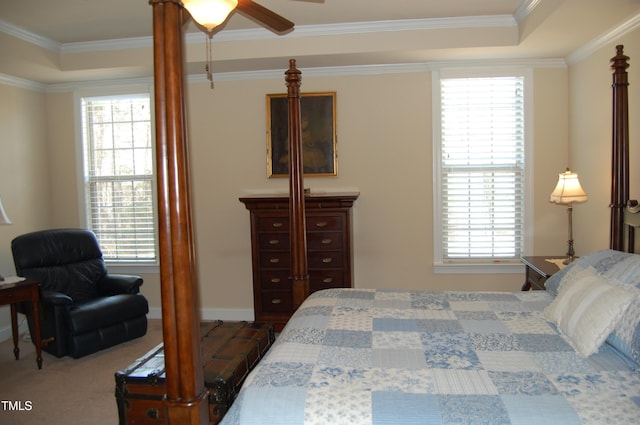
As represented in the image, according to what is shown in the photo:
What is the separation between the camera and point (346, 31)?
3900mm

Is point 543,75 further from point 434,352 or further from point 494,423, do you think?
point 494,423

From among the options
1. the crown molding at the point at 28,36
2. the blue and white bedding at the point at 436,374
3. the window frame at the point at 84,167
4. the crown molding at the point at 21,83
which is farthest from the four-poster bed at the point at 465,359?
the crown molding at the point at 21,83

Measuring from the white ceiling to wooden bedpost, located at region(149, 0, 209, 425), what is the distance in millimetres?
2262

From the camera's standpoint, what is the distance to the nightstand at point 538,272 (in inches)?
128

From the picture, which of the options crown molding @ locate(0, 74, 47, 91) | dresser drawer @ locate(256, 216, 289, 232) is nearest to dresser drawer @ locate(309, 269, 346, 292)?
dresser drawer @ locate(256, 216, 289, 232)

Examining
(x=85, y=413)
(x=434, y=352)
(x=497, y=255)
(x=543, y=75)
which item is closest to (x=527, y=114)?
(x=543, y=75)

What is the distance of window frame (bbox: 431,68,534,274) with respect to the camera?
4289 mm

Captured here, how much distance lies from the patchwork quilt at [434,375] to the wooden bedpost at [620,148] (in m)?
0.98

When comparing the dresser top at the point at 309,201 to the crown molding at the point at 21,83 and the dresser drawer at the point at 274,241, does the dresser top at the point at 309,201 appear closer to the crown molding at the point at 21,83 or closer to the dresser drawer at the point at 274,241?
the dresser drawer at the point at 274,241

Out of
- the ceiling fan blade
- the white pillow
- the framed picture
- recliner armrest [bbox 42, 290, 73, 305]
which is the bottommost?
recliner armrest [bbox 42, 290, 73, 305]

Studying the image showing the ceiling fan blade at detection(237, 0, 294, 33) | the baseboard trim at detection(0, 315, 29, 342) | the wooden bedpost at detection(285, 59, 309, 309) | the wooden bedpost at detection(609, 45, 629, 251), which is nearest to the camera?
the ceiling fan blade at detection(237, 0, 294, 33)

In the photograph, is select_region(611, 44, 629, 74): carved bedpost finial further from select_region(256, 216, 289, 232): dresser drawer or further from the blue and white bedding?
select_region(256, 216, 289, 232): dresser drawer

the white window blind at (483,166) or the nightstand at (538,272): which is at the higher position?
the white window blind at (483,166)

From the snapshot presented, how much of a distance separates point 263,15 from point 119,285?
2891mm
